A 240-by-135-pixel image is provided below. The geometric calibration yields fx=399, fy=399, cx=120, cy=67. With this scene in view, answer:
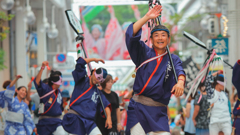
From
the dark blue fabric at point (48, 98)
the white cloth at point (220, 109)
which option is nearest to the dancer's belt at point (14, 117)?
the dark blue fabric at point (48, 98)

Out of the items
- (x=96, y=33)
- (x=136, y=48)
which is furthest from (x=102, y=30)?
(x=136, y=48)

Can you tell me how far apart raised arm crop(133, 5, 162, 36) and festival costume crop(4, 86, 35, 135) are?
4.63 metres

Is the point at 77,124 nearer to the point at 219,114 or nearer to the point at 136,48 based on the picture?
the point at 136,48

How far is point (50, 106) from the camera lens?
8375 mm

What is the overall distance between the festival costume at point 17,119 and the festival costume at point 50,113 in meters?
0.29

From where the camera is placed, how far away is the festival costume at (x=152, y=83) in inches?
184

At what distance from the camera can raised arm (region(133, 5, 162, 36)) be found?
442cm

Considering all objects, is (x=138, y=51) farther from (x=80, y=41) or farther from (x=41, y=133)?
(x=41, y=133)

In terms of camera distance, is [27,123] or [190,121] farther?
[190,121]

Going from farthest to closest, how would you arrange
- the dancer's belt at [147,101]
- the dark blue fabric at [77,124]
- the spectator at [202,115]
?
1. the spectator at [202,115]
2. the dark blue fabric at [77,124]
3. the dancer's belt at [147,101]

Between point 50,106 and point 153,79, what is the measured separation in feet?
13.7

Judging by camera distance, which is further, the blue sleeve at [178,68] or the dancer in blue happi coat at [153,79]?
the dancer in blue happi coat at [153,79]

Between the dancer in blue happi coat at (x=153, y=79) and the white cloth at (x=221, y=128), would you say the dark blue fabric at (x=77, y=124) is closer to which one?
the dancer in blue happi coat at (x=153, y=79)

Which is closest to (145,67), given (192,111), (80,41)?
(80,41)
